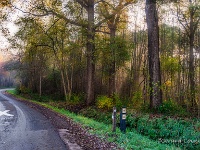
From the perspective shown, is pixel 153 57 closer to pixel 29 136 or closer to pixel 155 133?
pixel 155 133

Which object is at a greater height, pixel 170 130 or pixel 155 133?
pixel 170 130

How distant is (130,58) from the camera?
20.7 meters

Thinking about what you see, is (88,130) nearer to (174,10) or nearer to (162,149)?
(162,149)

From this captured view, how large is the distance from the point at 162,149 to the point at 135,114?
20.3ft

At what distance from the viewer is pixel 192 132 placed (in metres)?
9.53

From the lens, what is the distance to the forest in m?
10.9

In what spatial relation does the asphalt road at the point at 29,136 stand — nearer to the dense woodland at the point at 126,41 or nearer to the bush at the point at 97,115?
the bush at the point at 97,115

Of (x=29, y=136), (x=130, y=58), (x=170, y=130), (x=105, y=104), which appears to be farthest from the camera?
(x=130, y=58)

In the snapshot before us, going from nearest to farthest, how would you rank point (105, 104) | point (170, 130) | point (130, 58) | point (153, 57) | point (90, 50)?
point (170, 130), point (153, 57), point (105, 104), point (90, 50), point (130, 58)

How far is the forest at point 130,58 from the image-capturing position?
10.9 meters

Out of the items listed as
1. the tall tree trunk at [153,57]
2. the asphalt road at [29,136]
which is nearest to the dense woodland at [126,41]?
the tall tree trunk at [153,57]

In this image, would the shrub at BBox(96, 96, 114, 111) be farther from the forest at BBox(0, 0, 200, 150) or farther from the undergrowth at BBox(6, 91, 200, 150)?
the undergrowth at BBox(6, 91, 200, 150)

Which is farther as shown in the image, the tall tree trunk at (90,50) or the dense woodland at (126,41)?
the tall tree trunk at (90,50)

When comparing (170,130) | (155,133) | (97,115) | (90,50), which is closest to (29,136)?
(155,133)
